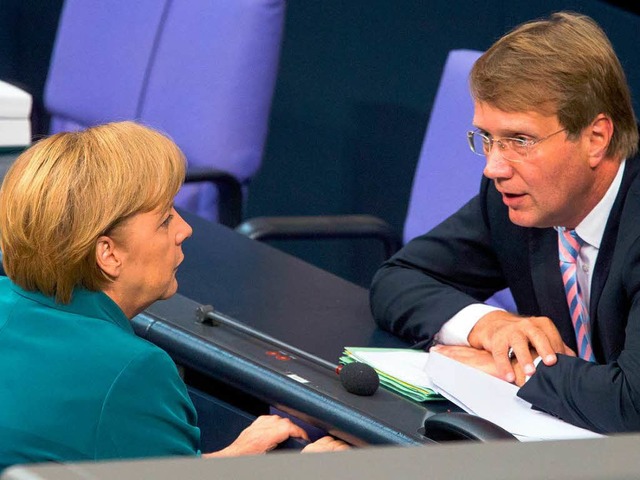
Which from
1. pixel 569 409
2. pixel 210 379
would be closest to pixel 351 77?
pixel 210 379

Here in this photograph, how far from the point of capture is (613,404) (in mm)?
1433

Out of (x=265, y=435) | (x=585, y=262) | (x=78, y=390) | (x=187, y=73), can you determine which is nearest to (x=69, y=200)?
(x=78, y=390)

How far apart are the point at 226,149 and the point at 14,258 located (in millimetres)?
1440

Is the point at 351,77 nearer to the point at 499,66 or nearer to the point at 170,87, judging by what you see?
the point at 170,87

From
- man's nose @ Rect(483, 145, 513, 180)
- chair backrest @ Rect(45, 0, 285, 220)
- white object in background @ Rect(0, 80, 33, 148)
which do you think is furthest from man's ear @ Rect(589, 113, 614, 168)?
white object in background @ Rect(0, 80, 33, 148)

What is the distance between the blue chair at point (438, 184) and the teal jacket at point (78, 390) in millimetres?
1120

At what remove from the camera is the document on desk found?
1.37 metres

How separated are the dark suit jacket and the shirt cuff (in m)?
0.01

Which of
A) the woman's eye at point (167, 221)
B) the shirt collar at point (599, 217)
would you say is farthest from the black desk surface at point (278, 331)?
the shirt collar at point (599, 217)

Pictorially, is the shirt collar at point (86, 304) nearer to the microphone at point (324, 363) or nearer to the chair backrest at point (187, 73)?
the microphone at point (324, 363)

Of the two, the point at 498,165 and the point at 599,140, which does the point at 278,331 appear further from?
the point at 599,140

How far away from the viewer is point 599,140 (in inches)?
66.1

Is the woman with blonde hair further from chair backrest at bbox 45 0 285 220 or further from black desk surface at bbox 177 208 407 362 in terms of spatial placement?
chair backrest at bbox 45 0 285 220

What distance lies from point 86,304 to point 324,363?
343 mm
